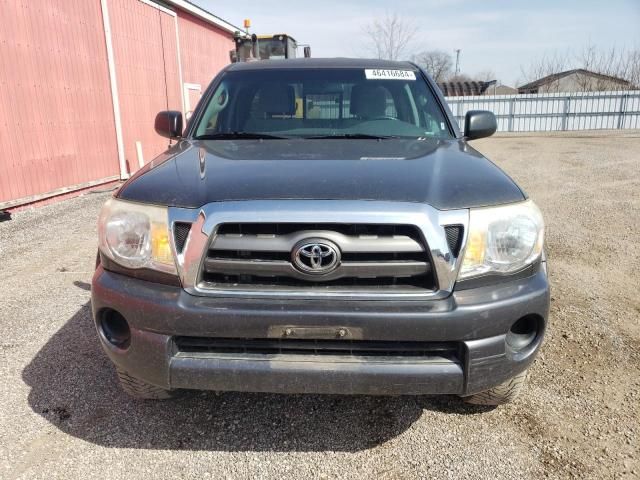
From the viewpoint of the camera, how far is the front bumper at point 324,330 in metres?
1.87

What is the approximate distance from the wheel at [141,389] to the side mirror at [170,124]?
5.78 ft

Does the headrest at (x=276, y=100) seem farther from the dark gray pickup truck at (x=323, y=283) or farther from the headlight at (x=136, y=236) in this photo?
the headlight at (x=136, y=236)

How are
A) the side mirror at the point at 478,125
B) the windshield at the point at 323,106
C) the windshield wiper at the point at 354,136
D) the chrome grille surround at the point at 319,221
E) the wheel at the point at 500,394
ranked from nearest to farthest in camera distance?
the chrome grille surround at the point at 319,221 < the wheel at the point at 500,394 < the windshield wiper at the point at 354,136 < the windshield at the point at 323,106 < the side mirror at the point at 478,125

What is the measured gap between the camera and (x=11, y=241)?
5797mm

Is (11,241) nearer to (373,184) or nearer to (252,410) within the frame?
(252,410)

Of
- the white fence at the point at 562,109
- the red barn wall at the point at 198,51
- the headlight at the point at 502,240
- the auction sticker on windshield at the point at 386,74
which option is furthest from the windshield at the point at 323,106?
the white fence at the point at 562,109

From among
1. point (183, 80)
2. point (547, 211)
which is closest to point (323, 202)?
point (547, 211)

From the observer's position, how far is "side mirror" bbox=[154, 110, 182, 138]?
11.3 ft

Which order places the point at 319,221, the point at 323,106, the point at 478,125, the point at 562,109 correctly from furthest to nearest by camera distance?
the point at 562,109
the point at 478,125
the point at 323,106
the point at 319,221

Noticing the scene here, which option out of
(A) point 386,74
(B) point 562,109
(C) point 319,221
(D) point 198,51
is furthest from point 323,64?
(B) point 562,109

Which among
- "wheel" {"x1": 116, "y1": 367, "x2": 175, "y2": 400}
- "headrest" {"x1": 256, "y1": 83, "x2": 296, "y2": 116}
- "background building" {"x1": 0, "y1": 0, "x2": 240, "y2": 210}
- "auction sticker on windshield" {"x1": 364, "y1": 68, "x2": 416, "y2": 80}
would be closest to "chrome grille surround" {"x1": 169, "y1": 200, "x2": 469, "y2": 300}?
"wheel" {"x1": 116, "y1": 367, "x2": 175, "y2": 400}

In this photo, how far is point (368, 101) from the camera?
336 cm

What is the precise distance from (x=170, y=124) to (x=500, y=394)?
264 centimetres

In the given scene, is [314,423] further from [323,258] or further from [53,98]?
[53,98]
